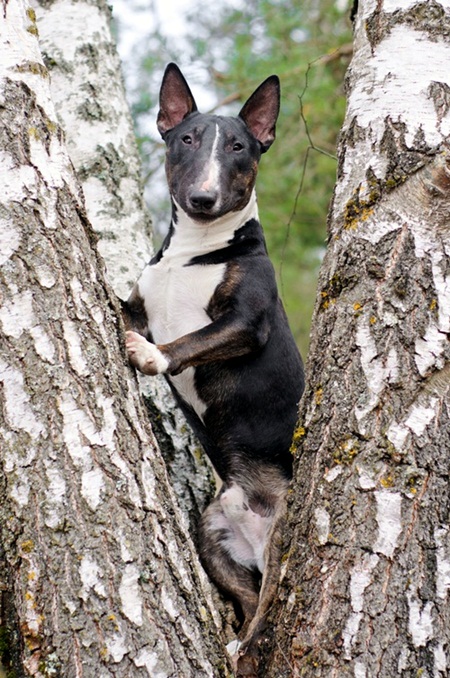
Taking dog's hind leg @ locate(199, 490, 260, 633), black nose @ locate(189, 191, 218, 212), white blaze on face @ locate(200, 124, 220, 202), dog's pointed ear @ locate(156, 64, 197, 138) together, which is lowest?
dog's hind leg @ locate(199, 490, 260, 633)

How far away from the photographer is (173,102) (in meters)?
3.94

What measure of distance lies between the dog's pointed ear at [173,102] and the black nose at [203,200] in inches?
25.6

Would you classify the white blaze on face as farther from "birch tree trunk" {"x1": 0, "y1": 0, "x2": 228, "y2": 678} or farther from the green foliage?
the green foliage

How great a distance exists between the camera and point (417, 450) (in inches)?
91.9

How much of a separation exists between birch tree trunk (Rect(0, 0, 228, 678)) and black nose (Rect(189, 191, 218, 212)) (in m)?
Result: 0.98

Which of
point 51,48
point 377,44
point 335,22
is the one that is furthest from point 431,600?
point 335,22

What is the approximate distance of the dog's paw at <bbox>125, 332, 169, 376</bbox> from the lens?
9.75ft

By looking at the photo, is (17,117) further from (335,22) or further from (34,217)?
(335,22)

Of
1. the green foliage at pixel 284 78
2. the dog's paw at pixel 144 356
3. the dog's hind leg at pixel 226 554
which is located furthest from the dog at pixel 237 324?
the green foliage at pixel 284 78

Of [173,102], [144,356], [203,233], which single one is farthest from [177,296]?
[173,102]

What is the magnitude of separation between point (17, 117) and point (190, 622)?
1497mm

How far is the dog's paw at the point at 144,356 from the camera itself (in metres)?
2.97

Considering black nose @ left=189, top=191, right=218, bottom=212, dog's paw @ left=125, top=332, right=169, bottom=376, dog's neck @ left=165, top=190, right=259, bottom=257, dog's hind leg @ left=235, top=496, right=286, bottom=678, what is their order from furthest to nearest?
dog's neck @ left=165, top=190, right=259, bottom=257 → black nose @ left=189, top=191, right=218, bottom=212 → dog's paw @ left=125, top=332, right=169, bottom=376 → dog's hind leg @ left=235, top=496, right=286, bottom=678

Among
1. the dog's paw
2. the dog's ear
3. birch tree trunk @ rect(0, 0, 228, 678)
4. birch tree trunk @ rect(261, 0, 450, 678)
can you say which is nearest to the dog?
the dog's ear
